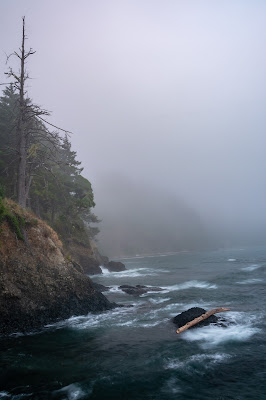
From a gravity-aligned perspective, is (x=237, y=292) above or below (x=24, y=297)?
below

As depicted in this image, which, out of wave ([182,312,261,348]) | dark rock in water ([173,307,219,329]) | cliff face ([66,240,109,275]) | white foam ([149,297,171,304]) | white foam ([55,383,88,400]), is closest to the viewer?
white foam ([55,383,88,400])

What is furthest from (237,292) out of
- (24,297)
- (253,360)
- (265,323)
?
(24,297)

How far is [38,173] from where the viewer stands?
34.9 metres

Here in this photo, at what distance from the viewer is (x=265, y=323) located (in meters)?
15.9

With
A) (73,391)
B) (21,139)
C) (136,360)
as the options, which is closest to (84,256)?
(21,139)

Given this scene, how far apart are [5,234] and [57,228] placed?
27.7 meters

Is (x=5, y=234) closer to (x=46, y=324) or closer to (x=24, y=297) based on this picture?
(x=24, y=297)

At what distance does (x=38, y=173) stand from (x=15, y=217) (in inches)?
743

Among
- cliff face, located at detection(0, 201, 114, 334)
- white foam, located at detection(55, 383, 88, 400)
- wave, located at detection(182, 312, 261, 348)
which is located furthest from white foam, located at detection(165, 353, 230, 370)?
cliff face, located at detection(0, 201, 114, 334)

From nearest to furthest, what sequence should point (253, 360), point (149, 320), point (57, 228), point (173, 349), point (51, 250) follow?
1. point (253, 360)
2. point (173, 349)
3. point (149, 320)
4. point (51, 250)
5. point (57, 228)

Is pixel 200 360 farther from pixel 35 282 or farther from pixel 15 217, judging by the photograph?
pixel 15 217

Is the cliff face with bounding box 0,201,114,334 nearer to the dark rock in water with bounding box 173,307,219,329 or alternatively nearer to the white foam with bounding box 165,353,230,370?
the dark rock in water with bounding box 173,307,219,329

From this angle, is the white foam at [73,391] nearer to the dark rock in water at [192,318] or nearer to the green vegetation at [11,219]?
the dark rock in water at [192,318]

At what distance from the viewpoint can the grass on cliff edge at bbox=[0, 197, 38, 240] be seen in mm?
16725
